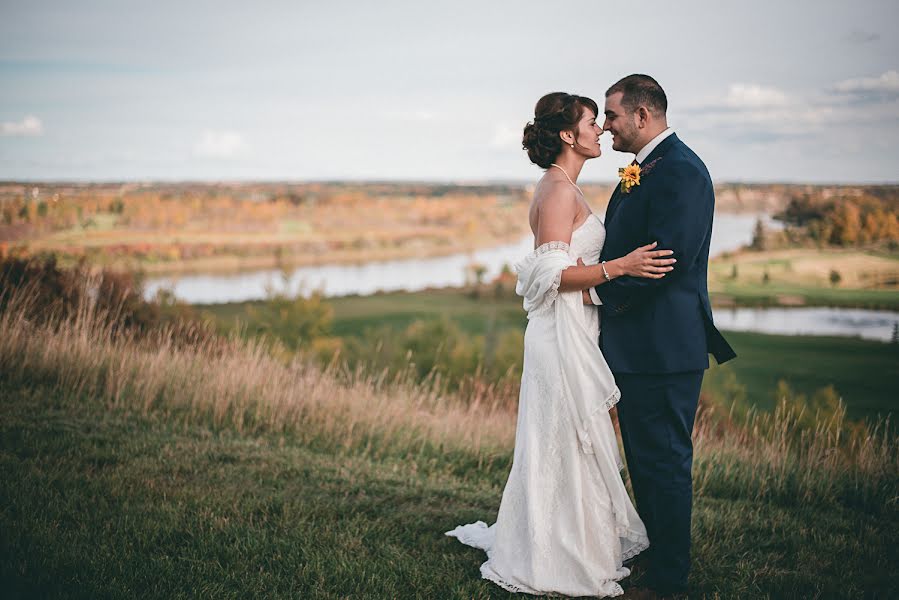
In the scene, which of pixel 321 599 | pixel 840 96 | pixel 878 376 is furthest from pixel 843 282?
pixel 321 599

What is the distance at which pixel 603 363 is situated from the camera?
11.8 feet

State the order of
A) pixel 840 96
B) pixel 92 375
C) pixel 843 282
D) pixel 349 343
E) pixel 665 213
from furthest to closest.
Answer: pixel 349 343 < pixel 843 282 < pixel 840 96 < pixel 92 375 < pixel 665 213

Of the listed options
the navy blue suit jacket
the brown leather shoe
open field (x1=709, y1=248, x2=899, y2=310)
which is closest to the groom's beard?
the navy blue suit jacket

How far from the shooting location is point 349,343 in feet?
104

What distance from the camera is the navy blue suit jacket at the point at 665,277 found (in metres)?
3.29

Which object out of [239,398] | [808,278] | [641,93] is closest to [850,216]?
[808,278]

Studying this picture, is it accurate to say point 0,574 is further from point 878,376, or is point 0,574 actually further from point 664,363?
point 878,376

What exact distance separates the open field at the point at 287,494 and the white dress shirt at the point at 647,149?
1526 mm

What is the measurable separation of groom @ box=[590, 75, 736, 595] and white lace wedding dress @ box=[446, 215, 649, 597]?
0.11 m

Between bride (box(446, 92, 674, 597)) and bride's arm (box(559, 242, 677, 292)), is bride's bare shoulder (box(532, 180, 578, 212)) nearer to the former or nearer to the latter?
bride (box(446, 92, 674, 597))

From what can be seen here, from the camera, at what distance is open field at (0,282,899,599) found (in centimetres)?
369

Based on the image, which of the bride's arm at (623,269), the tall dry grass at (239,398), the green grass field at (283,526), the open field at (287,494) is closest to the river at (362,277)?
the tall dry grass at (239,398)

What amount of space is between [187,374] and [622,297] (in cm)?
545

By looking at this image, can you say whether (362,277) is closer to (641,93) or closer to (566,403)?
(566,403)
